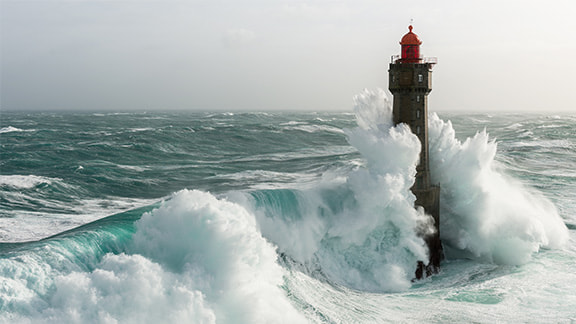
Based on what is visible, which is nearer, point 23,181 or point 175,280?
point 175,280

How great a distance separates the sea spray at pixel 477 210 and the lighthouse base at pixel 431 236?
2.56 feet

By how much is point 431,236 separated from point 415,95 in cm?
487

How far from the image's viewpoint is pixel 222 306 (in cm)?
1088

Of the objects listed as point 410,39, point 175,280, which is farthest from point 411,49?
point 175,280

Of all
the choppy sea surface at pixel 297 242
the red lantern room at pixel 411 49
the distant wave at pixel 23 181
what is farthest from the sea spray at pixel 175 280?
the distant wave at pixel 23 181

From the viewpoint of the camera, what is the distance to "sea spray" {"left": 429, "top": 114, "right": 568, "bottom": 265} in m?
18.8

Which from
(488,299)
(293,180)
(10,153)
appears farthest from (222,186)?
(10,153)

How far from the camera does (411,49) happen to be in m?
18.2

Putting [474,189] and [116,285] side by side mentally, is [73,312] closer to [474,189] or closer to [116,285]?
[116,285]

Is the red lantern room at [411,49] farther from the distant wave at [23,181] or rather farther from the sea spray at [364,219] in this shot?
the distant wave at [23,181]

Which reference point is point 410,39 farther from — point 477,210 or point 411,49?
point 477,210

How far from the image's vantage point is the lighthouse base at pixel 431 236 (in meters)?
17.6

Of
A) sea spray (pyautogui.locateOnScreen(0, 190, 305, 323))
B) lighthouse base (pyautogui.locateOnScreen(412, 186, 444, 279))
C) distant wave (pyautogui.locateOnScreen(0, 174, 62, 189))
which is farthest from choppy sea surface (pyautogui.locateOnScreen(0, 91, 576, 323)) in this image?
lighthouse base (pyautogui.locateOnScreen(412, 186, 444, 279))

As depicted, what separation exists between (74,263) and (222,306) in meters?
3.11
